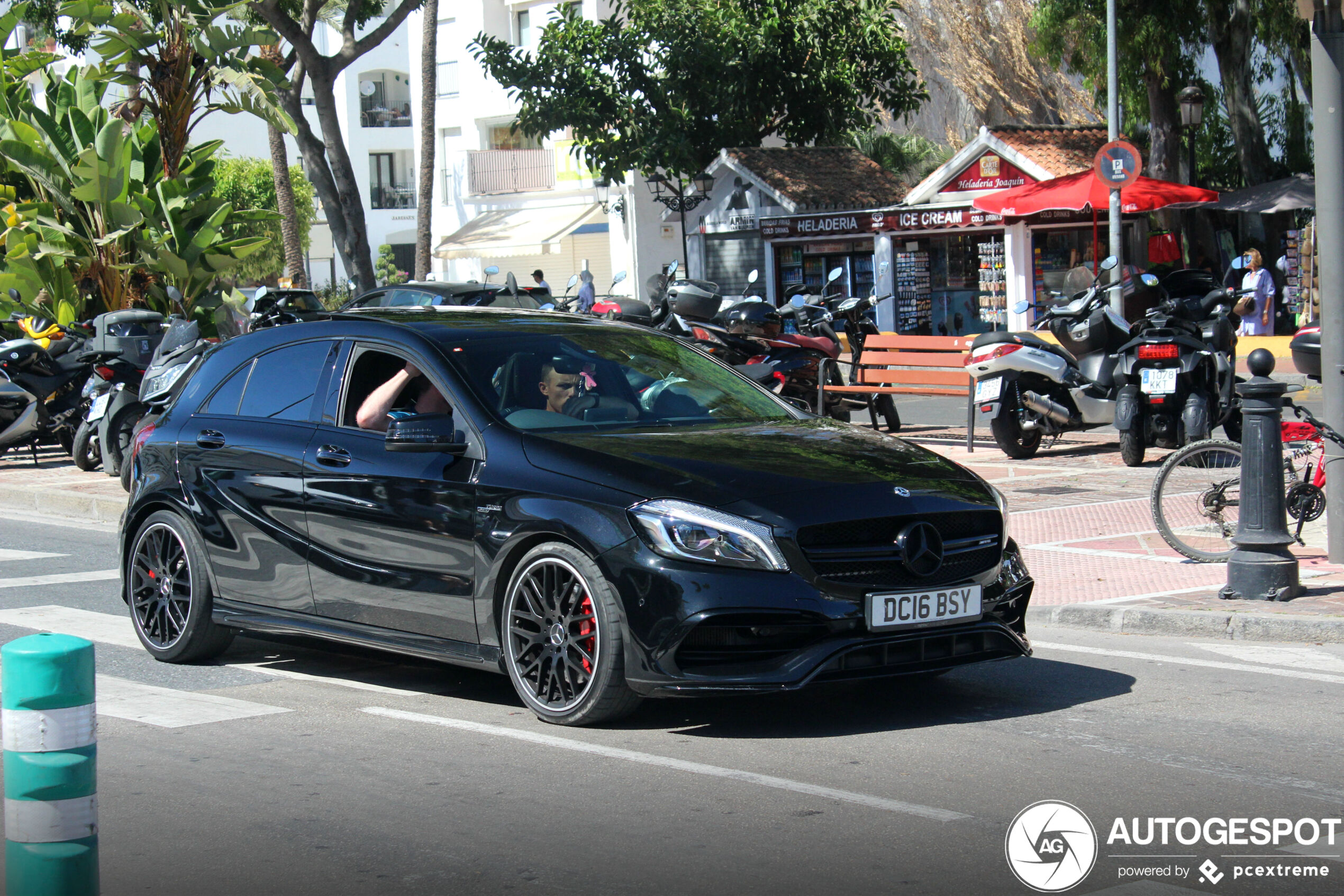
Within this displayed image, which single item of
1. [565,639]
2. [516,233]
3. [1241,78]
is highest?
[1241,78]

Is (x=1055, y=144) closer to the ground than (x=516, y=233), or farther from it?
farther from it

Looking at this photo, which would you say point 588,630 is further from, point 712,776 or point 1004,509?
point 1004,509

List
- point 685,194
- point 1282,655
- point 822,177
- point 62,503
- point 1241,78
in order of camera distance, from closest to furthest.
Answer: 1. point 1282,655
2. point 62,503
3. point 1241,78
4. point 822,177
5. point 685,194

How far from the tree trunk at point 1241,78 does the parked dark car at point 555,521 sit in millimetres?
24731

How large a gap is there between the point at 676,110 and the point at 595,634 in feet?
103

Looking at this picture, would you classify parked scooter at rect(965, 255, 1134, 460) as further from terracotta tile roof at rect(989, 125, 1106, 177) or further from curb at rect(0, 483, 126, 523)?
terracotta tile roof at rect(989, 125, 1106, 177)

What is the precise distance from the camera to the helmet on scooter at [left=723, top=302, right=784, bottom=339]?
51.5 feet

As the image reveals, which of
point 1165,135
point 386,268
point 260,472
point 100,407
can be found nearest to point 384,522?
point 260,472

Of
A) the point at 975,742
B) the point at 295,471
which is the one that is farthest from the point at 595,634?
the point at 295,471

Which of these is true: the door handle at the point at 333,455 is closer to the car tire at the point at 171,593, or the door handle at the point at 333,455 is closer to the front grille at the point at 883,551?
the car tire at the point at 171,593

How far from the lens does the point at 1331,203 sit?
28.1 feet

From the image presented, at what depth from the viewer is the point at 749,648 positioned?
566 centimetres

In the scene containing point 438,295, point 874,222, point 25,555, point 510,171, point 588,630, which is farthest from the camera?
point 510,171

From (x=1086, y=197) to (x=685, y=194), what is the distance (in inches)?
581
